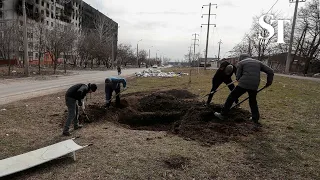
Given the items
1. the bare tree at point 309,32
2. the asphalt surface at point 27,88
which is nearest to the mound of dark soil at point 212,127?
the asphalt surface at point 27,88

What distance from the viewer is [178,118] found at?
7.89 meters

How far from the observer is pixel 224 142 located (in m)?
4.97

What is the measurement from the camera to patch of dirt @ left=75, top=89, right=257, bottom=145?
18.0 ft

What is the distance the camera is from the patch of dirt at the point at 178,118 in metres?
5.48

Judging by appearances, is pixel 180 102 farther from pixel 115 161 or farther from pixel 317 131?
pixel 115 161

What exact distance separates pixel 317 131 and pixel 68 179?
5089mm

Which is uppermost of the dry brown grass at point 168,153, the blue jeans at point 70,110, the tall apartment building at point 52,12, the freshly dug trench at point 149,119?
the tall apartment building at point 52,12

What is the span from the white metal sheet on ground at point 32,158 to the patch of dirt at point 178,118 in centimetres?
237

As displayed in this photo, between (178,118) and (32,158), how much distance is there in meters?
4.65

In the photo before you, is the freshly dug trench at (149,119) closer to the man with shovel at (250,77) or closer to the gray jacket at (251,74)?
the man with shovel at (250,77)

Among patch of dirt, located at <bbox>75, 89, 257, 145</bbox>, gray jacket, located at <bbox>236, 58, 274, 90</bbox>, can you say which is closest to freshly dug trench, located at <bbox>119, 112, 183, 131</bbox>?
patch of dirt, located at <bbox>75, 89, 257, 145</bbox>

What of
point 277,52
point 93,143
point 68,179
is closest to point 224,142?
point 93,143

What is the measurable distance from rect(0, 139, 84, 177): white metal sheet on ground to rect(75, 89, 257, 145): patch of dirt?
7.77 ft

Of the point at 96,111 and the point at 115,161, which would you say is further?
the point at 96,111
